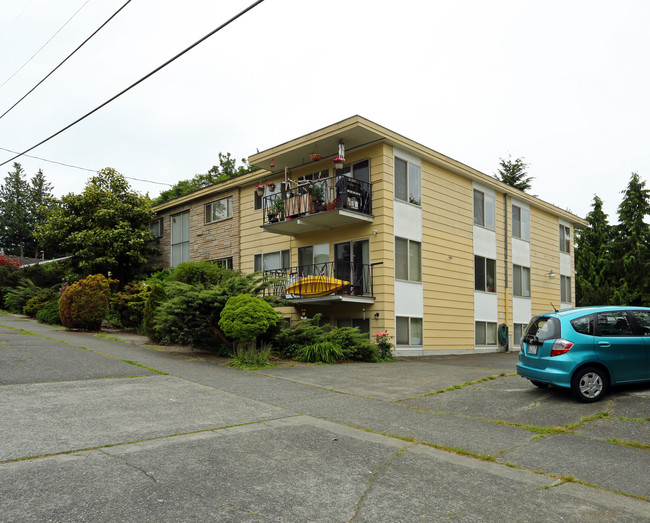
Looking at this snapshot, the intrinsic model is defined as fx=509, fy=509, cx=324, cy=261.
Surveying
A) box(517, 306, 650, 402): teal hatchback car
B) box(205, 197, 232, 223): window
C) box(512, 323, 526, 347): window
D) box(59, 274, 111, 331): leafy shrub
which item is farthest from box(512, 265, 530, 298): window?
box(59, 274, 111, 331): leafy shrub

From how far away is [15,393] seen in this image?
794 cm

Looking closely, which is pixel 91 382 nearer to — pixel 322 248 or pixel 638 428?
pixel 638 428

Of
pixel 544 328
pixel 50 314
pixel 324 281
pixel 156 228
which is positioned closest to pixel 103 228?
pixel 156 228

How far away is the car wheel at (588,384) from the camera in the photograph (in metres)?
7.81

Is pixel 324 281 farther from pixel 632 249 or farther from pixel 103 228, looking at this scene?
pixel 632 249

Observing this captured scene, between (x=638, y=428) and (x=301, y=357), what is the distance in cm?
832

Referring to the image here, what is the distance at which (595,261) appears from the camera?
37.7 meters

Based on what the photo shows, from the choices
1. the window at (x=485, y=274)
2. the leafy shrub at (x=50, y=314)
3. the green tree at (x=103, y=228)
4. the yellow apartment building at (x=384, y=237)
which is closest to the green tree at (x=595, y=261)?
the yellow apartment building at (x=384, y=237)

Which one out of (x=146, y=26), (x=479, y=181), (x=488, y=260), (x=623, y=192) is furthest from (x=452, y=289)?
(x=623, y=192)

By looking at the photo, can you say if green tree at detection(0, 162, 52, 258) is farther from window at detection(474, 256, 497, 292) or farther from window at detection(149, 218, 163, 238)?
window at detection(474, 256, 497, 292)

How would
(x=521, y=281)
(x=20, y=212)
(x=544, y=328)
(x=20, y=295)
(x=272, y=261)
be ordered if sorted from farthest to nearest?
1. (x=20, y=212)
2. (x=20, y=295)
3. (x=521, y=281)
4. (x=272, y=261)
5. (x=544, y=328)

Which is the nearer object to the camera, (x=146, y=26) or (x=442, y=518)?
(x=442, y=518)

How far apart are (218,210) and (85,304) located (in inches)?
283

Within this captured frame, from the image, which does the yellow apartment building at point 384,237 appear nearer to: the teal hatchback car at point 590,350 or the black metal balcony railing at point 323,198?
the black metal balcony railing at point 323,198
